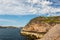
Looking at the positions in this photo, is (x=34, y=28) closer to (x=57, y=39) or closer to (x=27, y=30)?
(x=27, y=30)

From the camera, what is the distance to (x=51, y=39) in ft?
42.2

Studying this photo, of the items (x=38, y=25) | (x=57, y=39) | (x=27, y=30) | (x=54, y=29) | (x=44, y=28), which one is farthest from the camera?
(x=27, y=30)

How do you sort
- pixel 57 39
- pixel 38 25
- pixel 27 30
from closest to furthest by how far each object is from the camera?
1. pixel 57 39
2. pixel 38 25
3. pixel 27 30

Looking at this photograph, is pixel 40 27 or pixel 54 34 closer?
pixel 54 34

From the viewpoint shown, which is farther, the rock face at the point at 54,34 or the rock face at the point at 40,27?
the rock face at the point at 40,27

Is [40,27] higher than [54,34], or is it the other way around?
[54,34]

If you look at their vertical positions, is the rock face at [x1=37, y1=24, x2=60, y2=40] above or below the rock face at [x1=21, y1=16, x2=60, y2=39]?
above

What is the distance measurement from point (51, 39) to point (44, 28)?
84619 mm

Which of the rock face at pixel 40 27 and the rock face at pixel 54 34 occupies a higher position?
the rock face at pixel 54 34

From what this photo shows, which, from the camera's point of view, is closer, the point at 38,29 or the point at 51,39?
the point at 51,39

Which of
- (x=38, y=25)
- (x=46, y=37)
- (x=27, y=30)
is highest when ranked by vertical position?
(x=46, y=37)

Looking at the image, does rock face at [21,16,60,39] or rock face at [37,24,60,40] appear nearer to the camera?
rock face at [37,24,60,40]

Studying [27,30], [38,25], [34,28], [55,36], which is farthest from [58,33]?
[27,30]

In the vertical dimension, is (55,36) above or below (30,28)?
above
